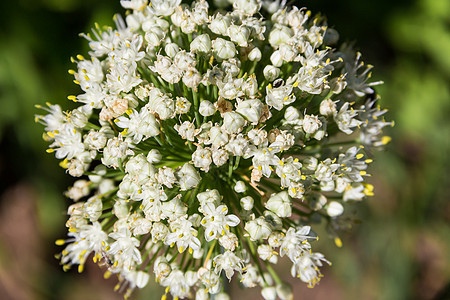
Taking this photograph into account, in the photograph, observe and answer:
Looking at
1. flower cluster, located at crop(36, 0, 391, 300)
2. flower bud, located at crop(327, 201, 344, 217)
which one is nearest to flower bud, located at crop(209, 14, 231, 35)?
flower cluster, located at crop(36, 0, 391, 300)

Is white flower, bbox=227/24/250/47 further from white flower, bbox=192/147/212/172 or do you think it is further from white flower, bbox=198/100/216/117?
white flower, bbox=192/147/212/172

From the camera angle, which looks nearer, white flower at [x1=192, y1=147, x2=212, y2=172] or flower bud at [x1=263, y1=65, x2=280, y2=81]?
white flower at [x1=192, y1=147, x2=212, y2=172]

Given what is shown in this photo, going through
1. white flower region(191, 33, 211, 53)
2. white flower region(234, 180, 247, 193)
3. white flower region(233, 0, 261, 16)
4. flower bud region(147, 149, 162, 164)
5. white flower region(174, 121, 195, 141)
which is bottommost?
white flower region(234, 180, 247, 193)

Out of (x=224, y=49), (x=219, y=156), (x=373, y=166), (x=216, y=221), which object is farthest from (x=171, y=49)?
(x=373, y=166)

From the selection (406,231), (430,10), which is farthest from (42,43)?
(406,231)

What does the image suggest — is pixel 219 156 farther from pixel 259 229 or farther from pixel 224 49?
pixel 224 49

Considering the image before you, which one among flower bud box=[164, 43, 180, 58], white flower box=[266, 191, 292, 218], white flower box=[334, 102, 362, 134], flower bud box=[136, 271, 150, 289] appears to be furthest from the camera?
flower bud box=[136, 271, 150, 289]

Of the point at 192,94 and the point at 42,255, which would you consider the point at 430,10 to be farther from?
the point at 42,255

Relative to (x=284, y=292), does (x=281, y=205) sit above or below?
above
